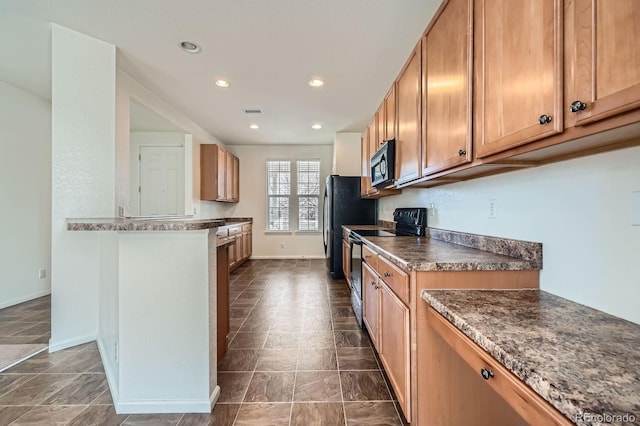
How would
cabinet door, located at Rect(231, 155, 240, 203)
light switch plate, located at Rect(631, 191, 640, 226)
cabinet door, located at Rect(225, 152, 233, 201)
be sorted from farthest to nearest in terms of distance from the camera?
cabinet door, located at Rect(231, 155, 240, 203) → cabinet door, located at Rect(225, 152, 233, 201) → light switch plate, located at Rect(631, 191, 640, 226)

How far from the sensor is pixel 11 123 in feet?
10.7

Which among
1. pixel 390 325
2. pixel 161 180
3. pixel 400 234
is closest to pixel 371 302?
pixel 390 325

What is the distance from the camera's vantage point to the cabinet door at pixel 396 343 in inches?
53.1

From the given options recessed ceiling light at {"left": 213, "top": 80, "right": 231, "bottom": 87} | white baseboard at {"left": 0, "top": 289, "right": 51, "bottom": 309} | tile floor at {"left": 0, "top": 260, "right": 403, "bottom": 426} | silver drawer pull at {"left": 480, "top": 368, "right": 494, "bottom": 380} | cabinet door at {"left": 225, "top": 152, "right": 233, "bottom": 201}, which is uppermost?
recessed ceiling light at {"left": 213, "top": 80, "right": 231, "bottom": 87}

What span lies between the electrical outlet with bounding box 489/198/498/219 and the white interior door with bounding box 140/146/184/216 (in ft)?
14.4

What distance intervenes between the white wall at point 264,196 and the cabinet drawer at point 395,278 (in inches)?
181

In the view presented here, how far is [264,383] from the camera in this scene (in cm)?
183

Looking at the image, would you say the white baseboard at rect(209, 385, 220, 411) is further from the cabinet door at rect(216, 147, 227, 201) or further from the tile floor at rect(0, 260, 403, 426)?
Answer: the cabinet door at rect(216, 147, 227, 201)

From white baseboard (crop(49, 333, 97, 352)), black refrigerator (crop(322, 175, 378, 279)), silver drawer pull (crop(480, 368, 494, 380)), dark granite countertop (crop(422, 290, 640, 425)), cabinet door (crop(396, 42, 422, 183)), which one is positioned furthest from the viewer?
black refrigerator (crop(322, 175, 378, 279))

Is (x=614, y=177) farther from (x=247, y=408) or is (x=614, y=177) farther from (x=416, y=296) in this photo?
(x=247, y=408)

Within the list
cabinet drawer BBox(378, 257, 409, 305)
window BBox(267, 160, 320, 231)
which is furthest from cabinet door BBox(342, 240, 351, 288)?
window BBox(267, 160, 320, 231)

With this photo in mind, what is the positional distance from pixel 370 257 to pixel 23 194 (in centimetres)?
435

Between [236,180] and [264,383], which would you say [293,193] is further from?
[264,383]

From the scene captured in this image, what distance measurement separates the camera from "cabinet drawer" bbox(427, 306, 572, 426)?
59 centimetres
